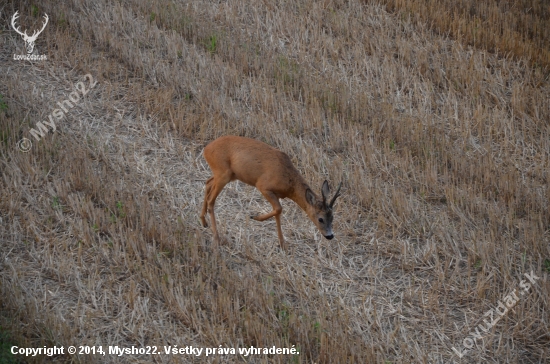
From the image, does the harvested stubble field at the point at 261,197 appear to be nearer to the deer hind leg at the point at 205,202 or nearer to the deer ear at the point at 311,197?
the deer hind leg at the point at 205,202

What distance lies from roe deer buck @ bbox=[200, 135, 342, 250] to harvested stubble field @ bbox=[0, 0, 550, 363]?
2.36ft

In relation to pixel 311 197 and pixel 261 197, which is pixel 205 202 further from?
pixel 311 197

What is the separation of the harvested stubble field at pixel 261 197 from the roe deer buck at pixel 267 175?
28.4 inches

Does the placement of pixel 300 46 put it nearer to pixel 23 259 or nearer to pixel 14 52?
pixel 14 52

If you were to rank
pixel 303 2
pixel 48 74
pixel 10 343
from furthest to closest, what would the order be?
pixel 303 2, pixel 48 74, pixel 10 343

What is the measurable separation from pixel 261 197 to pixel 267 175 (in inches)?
64.0

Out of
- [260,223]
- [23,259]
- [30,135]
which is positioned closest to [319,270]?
[260,223]

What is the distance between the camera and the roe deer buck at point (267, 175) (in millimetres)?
8094

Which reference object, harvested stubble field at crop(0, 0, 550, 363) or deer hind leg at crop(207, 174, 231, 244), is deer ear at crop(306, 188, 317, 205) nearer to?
harvested stubble field at crop(0, 0, 550, 363)

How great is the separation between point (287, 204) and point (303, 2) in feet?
21.7

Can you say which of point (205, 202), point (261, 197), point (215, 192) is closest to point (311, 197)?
point (215, 192)

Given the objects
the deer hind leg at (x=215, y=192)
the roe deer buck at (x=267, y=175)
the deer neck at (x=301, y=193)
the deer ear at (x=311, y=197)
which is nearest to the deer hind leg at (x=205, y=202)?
the deer hind leg at (x=215, y=192)

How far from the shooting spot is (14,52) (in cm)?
1264

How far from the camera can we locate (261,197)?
971cm
